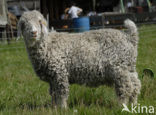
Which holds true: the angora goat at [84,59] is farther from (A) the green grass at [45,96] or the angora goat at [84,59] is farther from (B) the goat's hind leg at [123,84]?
(A) the green grass at [45,96]

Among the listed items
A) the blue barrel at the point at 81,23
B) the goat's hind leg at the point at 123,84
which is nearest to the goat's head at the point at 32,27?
the goat's hind leg at the point at 123,84

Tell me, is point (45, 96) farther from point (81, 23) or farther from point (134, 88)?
point (81, 23)

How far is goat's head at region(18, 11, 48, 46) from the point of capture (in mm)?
4012

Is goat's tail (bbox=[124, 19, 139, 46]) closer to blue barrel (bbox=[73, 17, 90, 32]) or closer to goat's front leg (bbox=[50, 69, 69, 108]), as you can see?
goat's front leg (bbox=[50, 69, 69, 108])

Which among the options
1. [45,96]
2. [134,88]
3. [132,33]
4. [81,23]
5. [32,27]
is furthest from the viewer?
[81,23]

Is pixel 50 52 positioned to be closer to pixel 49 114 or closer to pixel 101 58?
pixel 101 58

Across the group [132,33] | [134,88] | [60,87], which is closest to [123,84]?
[134,88]

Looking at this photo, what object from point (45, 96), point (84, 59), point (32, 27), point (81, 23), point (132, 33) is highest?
point (81, 23)

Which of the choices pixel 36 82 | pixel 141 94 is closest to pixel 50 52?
pixel 141 94

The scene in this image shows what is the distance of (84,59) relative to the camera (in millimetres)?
4098

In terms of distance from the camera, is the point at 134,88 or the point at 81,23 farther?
the point at 81,23

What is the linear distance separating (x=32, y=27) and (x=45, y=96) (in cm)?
129

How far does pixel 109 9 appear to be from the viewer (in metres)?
22.5

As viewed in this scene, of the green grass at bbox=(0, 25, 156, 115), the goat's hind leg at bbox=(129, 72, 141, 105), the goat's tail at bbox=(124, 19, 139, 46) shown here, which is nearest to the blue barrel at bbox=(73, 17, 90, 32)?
the green grass at bbox=(0, 25, 156, 115)
